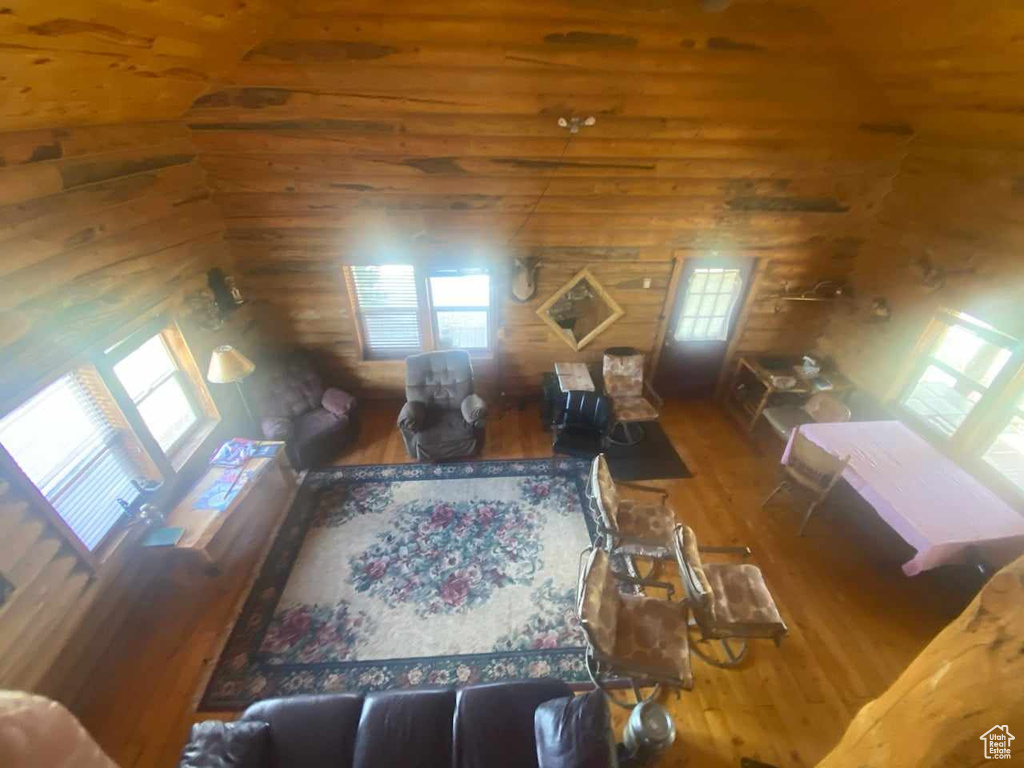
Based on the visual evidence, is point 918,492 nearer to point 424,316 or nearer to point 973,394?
point 973,394

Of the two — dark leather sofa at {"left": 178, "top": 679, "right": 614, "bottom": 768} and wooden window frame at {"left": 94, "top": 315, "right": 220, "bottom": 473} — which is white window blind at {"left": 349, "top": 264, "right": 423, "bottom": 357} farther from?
dark leather sofa at {"left": 178, "top": 679, "right": 614, "bottom": 768}

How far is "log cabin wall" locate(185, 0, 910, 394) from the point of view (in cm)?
312

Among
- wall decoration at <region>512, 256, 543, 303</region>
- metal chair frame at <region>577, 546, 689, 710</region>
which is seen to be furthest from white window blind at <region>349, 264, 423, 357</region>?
metal chair frame at <region>577, 546, 689, 710</region>

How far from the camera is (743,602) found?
267 cm

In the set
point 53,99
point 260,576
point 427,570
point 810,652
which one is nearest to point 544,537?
point 427,570

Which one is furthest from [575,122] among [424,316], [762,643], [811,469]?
[762,643]

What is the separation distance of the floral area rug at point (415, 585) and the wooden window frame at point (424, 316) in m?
1.34

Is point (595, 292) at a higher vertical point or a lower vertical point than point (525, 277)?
lower

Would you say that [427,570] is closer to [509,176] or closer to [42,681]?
[42,681]

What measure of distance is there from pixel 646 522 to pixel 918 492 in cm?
191

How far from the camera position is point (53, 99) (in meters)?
2.18

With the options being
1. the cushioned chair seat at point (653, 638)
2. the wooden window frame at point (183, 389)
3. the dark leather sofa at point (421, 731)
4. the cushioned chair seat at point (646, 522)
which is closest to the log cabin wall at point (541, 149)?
the wooden window frame at point (183, 389)

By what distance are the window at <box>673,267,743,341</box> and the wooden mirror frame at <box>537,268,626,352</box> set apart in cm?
79

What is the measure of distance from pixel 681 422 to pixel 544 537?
2.41 metres
